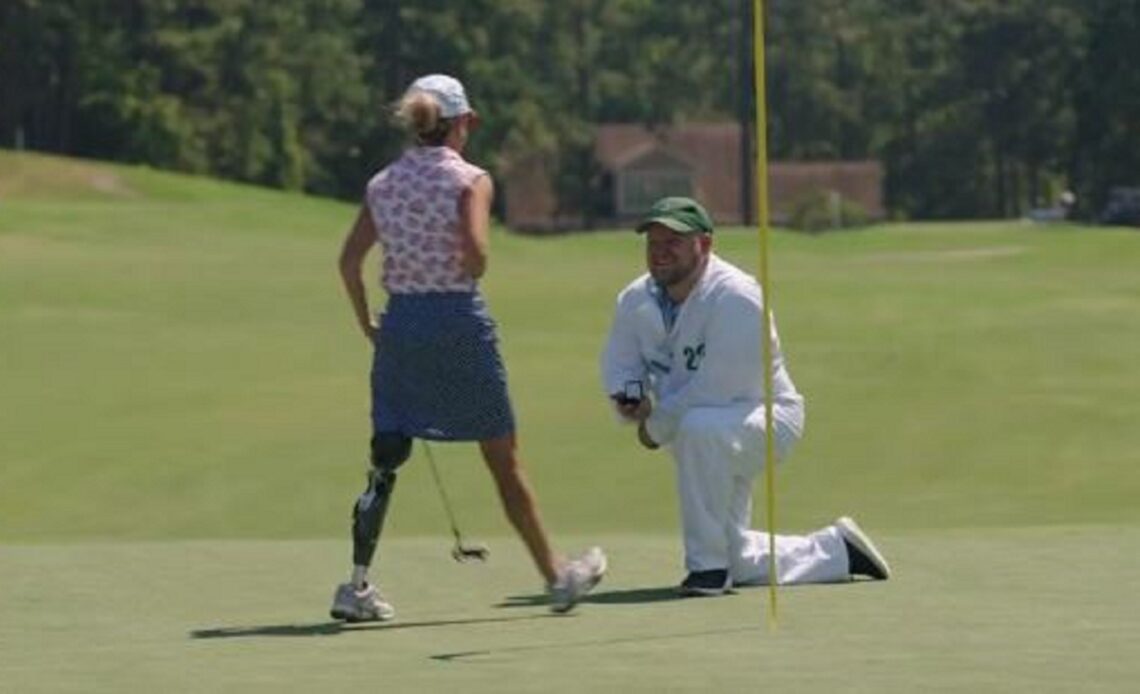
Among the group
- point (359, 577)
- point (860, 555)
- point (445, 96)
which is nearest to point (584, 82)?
point (860, 555)

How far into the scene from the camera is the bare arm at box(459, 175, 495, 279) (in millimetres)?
10719

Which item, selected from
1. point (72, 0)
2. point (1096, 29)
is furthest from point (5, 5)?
point (1096, 29)

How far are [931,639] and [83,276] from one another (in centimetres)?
2406

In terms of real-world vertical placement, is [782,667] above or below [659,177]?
above

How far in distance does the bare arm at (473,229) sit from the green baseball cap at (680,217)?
0.99 m

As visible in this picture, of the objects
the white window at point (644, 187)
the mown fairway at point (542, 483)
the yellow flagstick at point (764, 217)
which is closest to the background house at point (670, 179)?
the white window at point (644, 187)

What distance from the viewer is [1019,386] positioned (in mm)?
23438

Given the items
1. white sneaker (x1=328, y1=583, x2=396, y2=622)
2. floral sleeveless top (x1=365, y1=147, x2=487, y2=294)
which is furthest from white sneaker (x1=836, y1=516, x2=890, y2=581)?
white sneaker (x1=328, y1=583, x2=396, y2=622)

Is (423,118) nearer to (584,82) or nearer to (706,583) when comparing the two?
(706,583)

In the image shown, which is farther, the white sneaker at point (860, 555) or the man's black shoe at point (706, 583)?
the white sneaker at point (860, 555)

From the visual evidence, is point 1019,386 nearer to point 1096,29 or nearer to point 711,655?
point 711,655

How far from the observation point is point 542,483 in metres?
20.0

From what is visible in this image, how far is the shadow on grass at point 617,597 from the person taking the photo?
11438mm

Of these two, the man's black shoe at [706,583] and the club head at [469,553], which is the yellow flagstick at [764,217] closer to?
the man's black shoe at [706,583]
